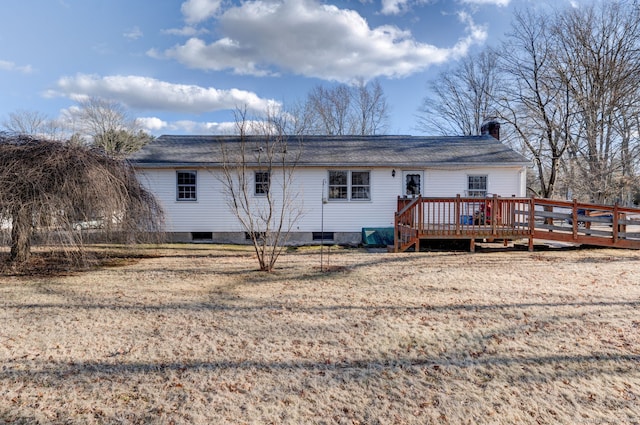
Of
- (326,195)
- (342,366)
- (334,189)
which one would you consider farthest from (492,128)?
(342,366)

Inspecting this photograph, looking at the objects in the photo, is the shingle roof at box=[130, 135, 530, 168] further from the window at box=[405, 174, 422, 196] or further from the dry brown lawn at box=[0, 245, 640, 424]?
the dry brown lawn at box=[0, 245, 640, 424]

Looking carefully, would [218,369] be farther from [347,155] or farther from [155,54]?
[155,54]

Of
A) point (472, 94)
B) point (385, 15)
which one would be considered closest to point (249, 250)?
point (385, 15)

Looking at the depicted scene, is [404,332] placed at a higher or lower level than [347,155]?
lower

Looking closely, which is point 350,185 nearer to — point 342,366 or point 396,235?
point 396,235

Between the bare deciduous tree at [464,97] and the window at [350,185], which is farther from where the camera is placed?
the bare deciduous tree at [464,97]

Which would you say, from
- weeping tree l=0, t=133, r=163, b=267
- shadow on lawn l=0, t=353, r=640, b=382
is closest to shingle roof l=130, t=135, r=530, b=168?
weeping tree l=0, t=133, r=163, b=267

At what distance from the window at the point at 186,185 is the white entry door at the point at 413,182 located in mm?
7764

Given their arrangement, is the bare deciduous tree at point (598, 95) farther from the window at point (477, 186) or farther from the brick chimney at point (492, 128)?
the window at point (477, 186)

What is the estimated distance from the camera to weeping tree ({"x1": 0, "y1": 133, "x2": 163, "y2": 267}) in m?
6.48

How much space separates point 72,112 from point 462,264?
3861 cm

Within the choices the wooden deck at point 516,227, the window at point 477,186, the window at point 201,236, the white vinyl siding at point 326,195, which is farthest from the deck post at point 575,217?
the window at point 201,236

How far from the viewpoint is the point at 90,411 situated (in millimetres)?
2680

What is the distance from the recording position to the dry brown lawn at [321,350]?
8.95ft
